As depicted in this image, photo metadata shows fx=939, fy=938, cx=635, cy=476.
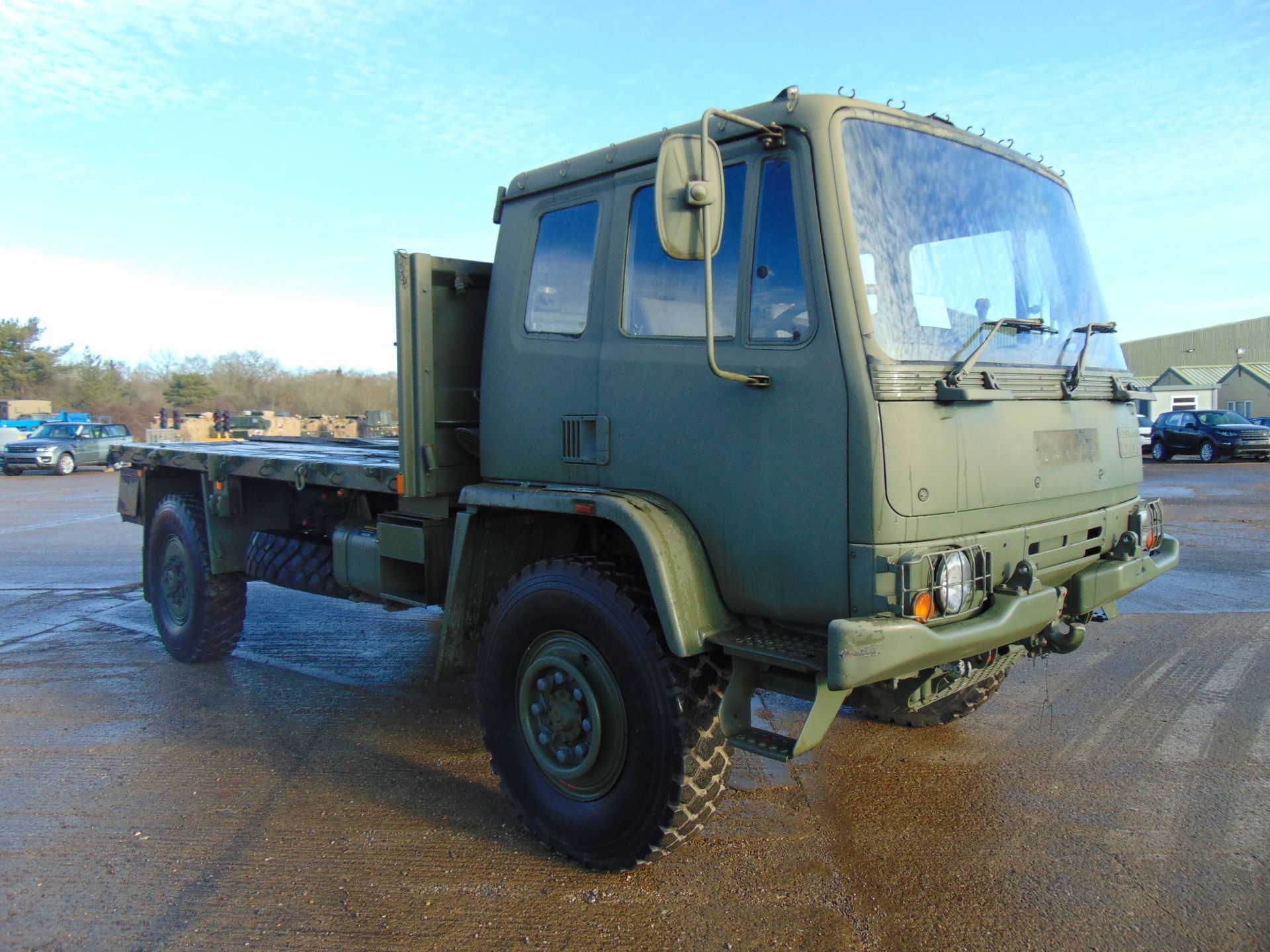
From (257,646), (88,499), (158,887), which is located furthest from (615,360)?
(88,499)

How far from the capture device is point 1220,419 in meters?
27.3

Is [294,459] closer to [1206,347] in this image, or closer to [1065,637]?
[1065,637]

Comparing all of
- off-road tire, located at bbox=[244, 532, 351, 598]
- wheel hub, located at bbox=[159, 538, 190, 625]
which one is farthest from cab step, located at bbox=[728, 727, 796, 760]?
wheel hub, located at bbox=[159, 538, 190, 625]

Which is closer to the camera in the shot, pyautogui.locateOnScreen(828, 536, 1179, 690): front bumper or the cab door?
pyautogui.locateOnScreen(828, 536, 1179, 690): front bumper

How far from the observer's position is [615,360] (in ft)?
12.0

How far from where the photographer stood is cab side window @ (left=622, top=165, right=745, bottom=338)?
128 inches

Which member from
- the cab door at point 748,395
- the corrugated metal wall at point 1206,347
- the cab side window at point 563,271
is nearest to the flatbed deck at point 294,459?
the cab side window at point 563,271

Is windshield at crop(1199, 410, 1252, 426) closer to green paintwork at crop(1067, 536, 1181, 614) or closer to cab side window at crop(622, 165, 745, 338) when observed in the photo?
green paintwork at crop(1067, 536, 1181, 614)

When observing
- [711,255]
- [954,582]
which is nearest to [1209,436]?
[954,582]

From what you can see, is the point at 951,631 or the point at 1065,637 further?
the point at 1065,637

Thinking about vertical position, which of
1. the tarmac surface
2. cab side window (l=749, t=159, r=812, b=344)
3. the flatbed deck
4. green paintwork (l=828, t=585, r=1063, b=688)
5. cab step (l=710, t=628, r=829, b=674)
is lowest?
the tarmac surface

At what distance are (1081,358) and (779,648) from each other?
177 centimetres

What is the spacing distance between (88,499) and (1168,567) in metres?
20.9

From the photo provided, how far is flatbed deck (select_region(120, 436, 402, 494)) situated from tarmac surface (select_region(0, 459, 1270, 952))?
4.47 feet
